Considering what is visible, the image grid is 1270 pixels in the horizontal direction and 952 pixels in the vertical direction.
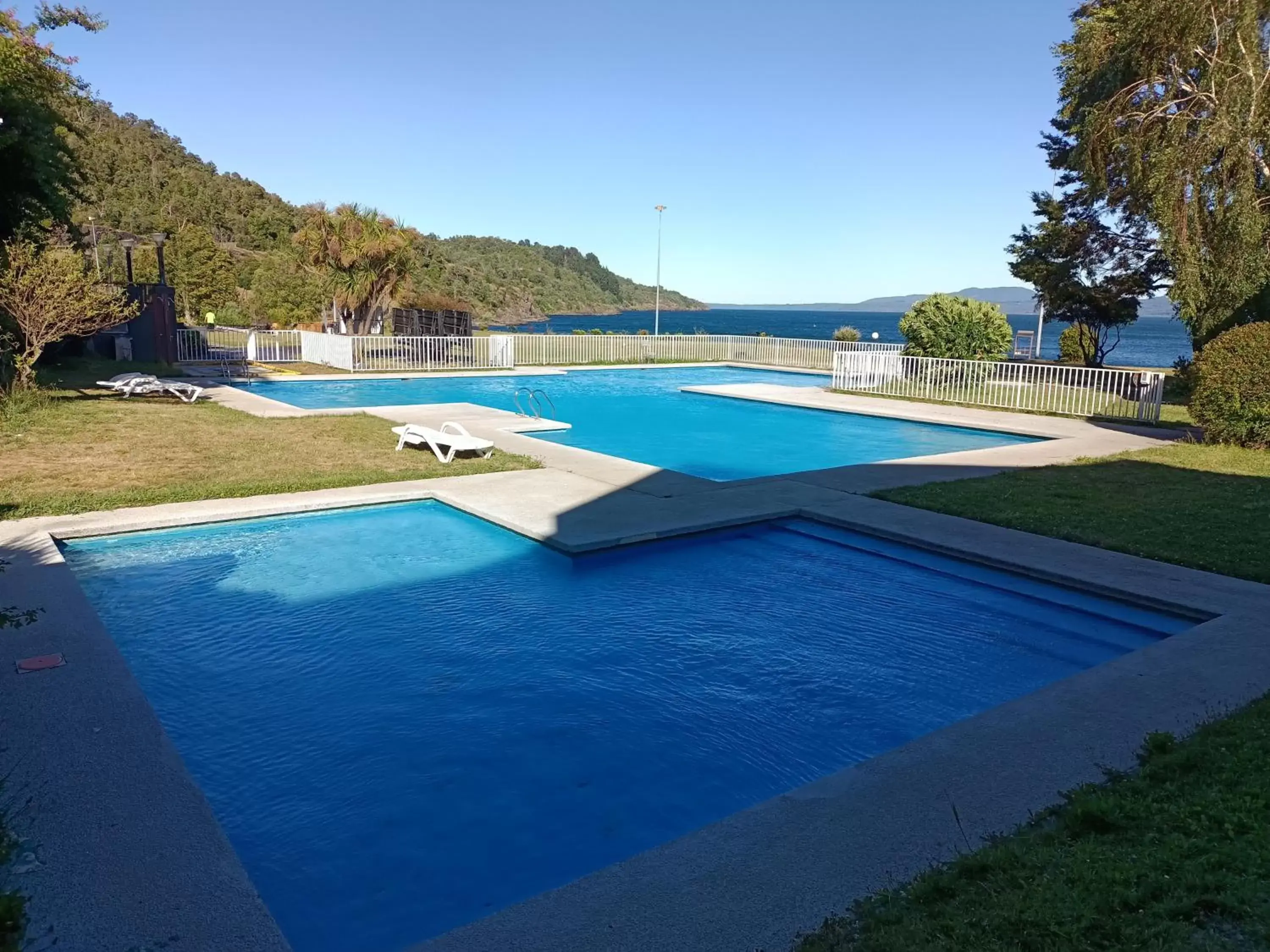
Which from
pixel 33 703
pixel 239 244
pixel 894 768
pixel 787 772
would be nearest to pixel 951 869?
pixel 894 768

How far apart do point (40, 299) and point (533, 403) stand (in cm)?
916

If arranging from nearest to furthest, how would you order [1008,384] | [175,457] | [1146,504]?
[1146,504] < [175,457] < [1008,384]

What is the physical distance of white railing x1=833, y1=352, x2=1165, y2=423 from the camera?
60.0 ft

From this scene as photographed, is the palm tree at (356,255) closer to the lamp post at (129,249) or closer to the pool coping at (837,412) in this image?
the lamp post at (129,249)

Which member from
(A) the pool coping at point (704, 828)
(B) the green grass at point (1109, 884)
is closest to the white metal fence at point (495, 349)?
(A) the pool coping at point (704, 828)

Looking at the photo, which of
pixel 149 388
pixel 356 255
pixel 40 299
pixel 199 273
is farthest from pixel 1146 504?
pixel 199 273

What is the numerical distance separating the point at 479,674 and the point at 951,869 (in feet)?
11.3

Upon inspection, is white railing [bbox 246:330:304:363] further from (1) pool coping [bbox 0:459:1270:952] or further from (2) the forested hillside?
(1) pool coping [bbox 0:459:1270:952]

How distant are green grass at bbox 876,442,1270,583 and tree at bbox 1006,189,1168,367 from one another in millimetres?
14148

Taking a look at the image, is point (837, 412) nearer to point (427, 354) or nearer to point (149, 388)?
point (427, 354)

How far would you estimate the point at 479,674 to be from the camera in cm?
584

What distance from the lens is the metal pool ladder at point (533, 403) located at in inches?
743

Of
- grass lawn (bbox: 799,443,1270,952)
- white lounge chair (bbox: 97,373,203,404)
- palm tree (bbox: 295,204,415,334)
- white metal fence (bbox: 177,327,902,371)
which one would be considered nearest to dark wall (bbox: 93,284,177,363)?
white metal fence (bbox: 177,327,902,371)

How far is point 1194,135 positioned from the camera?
16500 millimetres
